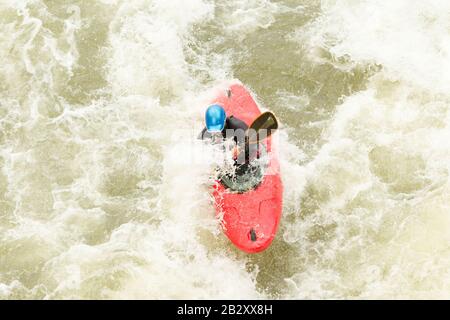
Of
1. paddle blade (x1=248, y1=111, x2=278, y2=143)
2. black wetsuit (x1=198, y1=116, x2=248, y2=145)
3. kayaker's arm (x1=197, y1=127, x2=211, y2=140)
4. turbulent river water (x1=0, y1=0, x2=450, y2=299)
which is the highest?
paddle blade (x1=248, y1=111, x2=278, y2=143)

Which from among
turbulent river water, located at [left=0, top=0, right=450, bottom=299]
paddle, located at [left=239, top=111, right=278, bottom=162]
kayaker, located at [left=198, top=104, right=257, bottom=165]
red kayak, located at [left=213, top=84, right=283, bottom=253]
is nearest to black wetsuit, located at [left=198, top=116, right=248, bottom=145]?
kayaker, located at [left=198, top=104, right=257, bottom=165]

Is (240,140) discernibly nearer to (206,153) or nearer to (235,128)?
(235,128)

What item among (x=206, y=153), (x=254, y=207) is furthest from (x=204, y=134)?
(x=254, y=207)

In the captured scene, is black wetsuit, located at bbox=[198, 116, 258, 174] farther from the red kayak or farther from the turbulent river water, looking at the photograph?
the turbulent river water

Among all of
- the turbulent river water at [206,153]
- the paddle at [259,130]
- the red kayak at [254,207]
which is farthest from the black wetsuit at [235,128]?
the turbulent river water at [206,153]

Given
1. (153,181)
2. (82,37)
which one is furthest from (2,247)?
(82,37)
